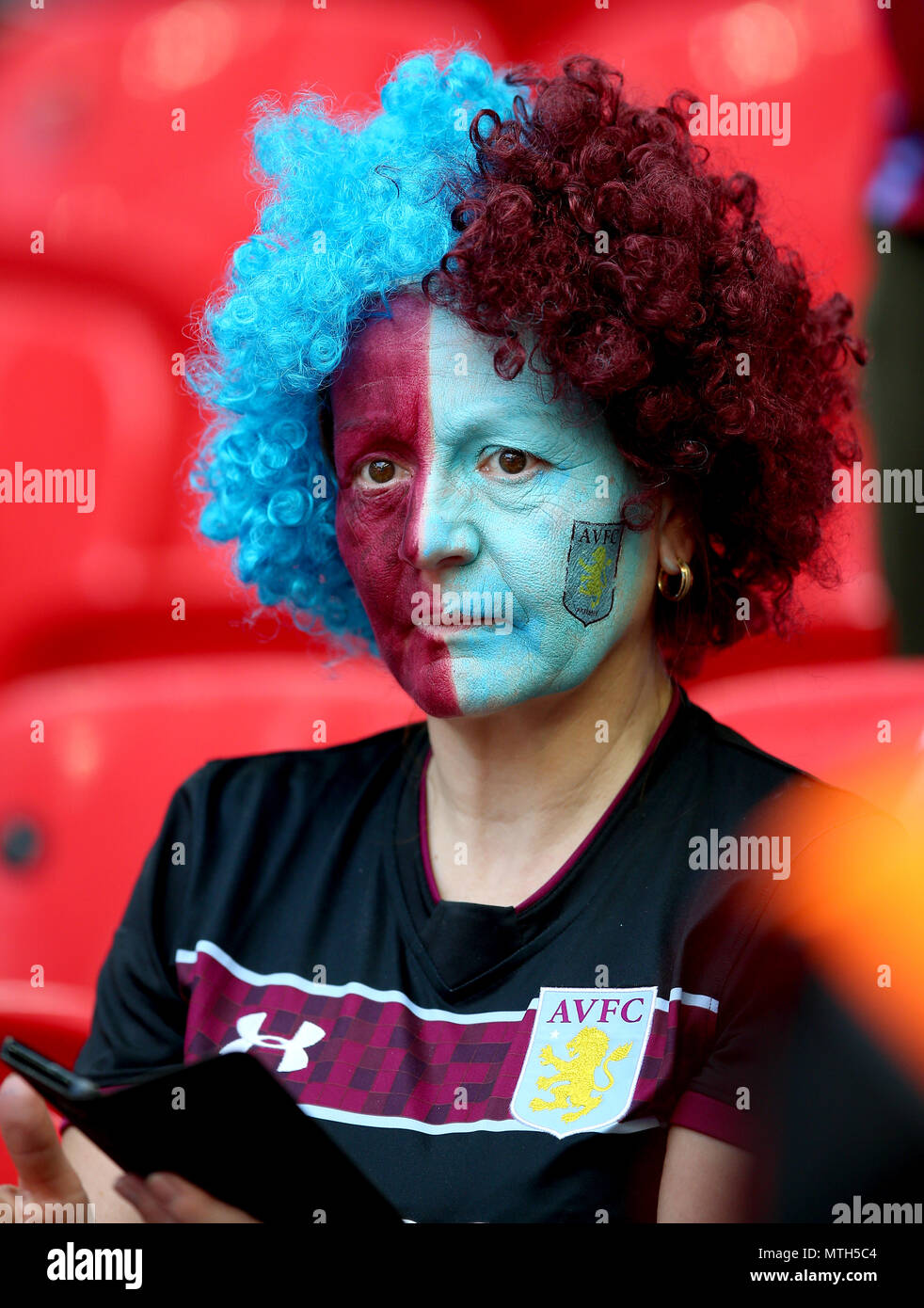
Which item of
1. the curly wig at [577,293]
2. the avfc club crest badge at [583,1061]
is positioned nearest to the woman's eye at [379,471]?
the curly wig at [577,293]

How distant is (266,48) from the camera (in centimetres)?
260

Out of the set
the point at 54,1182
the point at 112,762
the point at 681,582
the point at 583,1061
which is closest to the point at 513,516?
the point at 681,582

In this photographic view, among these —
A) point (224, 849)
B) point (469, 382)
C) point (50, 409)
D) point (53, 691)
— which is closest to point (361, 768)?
point (224, 849)

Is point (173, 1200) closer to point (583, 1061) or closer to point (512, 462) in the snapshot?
point (583, 1061)

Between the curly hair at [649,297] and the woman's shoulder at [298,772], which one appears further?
the woman's shoulder at [298,772]

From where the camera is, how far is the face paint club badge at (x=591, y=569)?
4.47ft

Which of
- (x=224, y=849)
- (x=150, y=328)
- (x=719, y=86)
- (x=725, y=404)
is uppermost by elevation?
(x=719, y=86)

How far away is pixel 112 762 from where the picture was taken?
2.38 metres

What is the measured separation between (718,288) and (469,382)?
0.27 meters

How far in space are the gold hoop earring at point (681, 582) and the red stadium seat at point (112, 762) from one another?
2.88 ft

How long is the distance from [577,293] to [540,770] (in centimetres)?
47

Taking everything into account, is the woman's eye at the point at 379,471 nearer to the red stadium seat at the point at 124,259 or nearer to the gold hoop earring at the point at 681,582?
the gold hoop earring at the point at 681,582

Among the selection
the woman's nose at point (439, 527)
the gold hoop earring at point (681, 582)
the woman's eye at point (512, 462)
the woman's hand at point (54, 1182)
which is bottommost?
the woman's hand at point (54, 1182)
